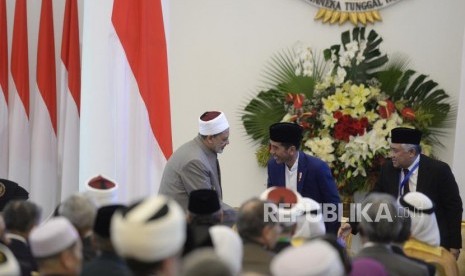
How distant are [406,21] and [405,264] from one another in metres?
3.62

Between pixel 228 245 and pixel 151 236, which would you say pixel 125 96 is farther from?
pixel 151 236

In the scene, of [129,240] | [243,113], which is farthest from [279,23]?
[129,240]

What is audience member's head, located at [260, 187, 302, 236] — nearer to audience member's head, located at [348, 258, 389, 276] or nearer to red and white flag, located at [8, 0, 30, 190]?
audience member's head, located at [348, 258, 389, 276]

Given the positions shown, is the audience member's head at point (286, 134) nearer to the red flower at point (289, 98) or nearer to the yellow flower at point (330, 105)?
the yellow flower at point (330, 105)

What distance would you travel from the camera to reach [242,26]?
692 cm

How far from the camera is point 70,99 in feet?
20.7

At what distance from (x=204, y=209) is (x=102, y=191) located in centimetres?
60

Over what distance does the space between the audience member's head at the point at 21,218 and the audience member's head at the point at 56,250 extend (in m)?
0.76

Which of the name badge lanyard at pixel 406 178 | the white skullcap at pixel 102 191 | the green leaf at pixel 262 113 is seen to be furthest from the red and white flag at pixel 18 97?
the name badge lanyard at pixel 406 178

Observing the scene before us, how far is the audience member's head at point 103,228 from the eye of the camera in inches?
120

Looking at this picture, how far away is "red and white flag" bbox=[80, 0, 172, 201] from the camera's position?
5668mm

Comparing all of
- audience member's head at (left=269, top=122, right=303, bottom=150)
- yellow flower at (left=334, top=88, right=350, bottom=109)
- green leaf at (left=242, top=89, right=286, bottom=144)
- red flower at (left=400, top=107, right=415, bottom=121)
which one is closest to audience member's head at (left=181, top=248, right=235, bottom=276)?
audience member's head at (left=269, top=122, right=303, bottom=150)

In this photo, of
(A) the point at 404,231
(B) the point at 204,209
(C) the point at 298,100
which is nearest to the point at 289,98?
(C) the point at 298,100

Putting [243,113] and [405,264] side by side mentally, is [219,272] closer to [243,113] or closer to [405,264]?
[405,264]
